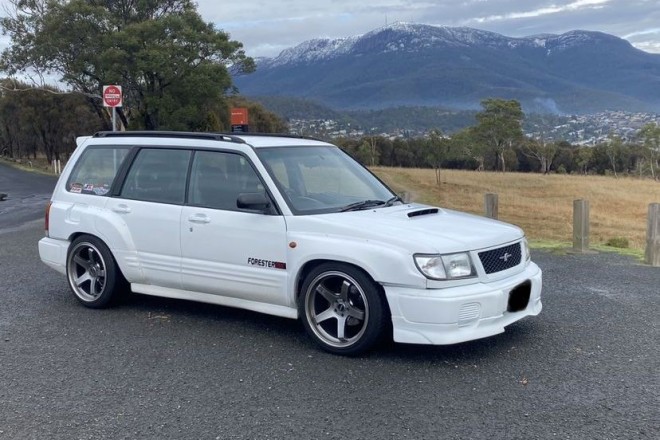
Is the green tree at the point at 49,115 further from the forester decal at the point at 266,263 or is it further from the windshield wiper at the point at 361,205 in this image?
Result: the forester decal at the point at 266,263

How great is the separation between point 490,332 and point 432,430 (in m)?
1.27

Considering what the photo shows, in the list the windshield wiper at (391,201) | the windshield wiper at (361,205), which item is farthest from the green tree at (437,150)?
the windshield wiper at (361,205)

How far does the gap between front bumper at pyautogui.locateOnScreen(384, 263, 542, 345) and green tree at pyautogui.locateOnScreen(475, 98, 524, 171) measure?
2594 inches

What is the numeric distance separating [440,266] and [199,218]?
2.18 m

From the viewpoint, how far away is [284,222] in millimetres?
5535

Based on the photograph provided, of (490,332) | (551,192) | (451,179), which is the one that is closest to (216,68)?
(451,179)

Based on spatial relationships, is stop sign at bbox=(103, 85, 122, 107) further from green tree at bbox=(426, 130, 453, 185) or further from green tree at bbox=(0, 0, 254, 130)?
green tree at bbox=(426, 130, 453, 185)

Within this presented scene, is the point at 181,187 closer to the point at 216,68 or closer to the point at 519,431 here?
the point at 519,431

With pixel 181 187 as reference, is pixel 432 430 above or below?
below

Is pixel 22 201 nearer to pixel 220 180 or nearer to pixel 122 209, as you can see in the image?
pixel 122 209

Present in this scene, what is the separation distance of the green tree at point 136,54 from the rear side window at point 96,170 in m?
28.9

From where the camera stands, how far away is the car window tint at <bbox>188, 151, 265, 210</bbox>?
19.4ft

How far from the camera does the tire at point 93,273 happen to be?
6586 millimetres

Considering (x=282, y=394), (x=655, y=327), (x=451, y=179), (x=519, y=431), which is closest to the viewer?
(x=519, y=431)
